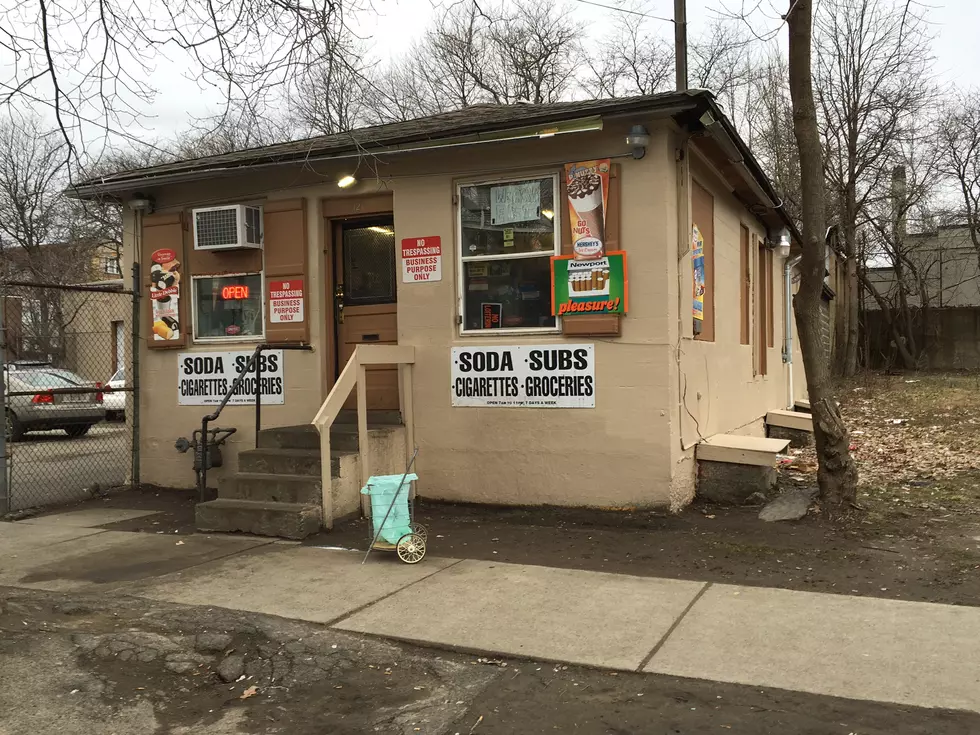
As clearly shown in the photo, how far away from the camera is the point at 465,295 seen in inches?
317

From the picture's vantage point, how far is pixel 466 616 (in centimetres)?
486

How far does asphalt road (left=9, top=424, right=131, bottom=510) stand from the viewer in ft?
31.5

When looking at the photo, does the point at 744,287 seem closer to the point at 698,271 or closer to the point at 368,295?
the point at 698,271

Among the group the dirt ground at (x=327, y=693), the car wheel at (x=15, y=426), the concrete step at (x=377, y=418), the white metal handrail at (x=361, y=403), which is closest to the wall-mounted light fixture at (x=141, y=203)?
the concrete step at (x=377, y=418)

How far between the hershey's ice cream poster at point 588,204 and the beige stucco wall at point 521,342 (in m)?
0.15

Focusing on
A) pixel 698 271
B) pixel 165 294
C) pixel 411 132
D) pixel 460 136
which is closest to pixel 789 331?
pixel 698 271

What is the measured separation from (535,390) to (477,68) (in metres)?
20.9

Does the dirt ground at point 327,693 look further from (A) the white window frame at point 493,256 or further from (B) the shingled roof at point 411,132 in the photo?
(A) the white window frame at point 493,256

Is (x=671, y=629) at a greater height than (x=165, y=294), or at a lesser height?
lesser

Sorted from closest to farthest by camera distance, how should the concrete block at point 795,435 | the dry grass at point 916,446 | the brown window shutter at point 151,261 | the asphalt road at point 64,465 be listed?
the dry grass at point 916,446 < the brown window shutter at point 151,261 < the asphalt road at point 64,465 < the concrete block at point 795,435

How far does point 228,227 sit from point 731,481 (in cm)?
579

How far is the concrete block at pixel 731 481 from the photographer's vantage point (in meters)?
7.78

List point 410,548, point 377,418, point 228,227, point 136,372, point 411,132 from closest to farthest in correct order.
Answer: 1. point 410,548
2. point 411,132
3. point 377,418
4. point 228,227
5. point 136,372

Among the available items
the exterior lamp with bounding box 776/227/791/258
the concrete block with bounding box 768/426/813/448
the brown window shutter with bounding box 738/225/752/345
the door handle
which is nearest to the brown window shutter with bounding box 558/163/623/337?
the door handle
